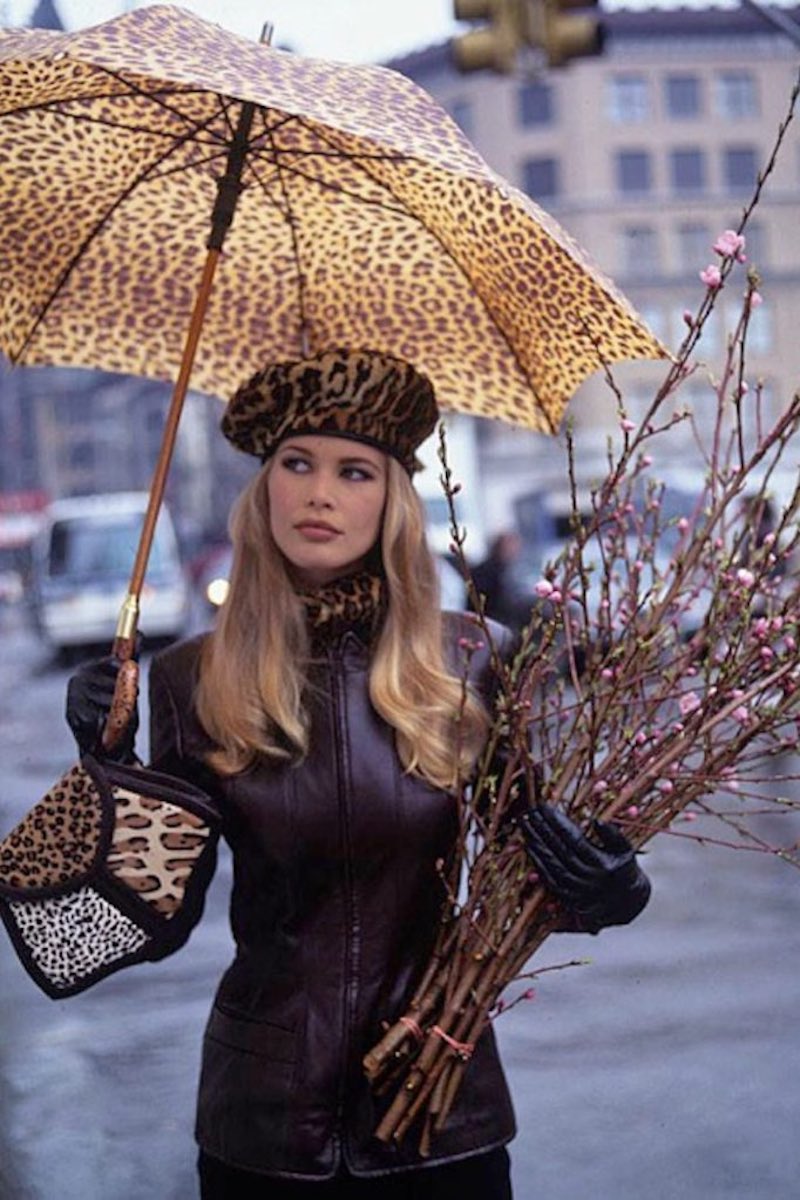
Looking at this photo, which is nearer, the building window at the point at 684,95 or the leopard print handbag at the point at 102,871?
the leopard print handbag at the point at 102,871

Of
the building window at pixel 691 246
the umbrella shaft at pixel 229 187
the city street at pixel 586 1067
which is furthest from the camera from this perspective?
the building window at pixel 691 246

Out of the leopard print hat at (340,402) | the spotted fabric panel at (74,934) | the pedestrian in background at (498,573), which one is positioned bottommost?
the pedestrian in background at (498,573)

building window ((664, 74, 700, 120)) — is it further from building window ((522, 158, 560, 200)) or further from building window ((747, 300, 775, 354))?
building window ((747, 300, 775, 354))

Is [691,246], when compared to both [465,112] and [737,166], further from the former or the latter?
[465,112]

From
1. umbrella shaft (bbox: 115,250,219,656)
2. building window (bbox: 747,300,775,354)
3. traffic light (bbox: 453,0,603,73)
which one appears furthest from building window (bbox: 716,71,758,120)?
umbrella shaft (bbox: 115,250,219,656)

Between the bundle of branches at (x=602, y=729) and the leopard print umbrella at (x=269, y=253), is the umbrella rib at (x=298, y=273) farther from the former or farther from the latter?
the bundle of branches at (x=602, y=729)

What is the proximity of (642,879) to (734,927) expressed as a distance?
18.4 ft

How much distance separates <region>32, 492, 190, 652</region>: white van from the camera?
2756cm

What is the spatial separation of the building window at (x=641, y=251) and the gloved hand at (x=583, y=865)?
226 feet

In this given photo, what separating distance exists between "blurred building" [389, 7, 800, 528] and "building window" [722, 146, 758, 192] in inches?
2.2

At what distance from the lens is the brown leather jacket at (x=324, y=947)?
2775 millimetres

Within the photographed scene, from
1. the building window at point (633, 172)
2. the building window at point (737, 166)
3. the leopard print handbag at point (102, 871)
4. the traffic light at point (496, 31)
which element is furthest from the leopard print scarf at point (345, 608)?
the building window at point (737, 166)

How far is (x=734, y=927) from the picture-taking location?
27.1ft

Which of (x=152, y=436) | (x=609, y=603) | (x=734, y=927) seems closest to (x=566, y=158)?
(x=152, y=436)
